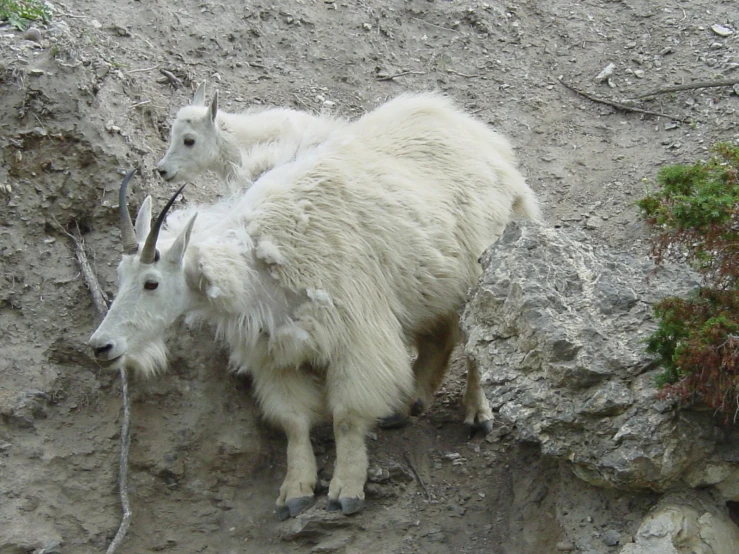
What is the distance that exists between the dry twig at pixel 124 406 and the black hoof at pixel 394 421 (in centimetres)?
160

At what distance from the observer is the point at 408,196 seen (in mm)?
6156

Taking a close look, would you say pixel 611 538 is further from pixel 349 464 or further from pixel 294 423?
pixel 294 423

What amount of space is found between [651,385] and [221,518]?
270cm

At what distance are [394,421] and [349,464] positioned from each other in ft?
2.28

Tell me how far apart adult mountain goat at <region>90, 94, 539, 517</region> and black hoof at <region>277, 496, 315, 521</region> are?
0.01 metres

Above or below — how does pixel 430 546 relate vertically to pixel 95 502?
above

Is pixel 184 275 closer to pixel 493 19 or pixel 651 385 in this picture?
pixel 651 385

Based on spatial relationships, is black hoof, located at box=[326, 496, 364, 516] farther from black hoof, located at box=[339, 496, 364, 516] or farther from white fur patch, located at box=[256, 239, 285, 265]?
white fur patch, located at box=[256, 239, 285, 265]

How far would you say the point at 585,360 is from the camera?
4711 millimetres

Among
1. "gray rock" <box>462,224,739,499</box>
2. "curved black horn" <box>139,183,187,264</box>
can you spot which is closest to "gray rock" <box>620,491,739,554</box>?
"gray rock" <box>462,224,739,499</box>

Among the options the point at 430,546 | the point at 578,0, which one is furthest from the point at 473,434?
the point at 578,0

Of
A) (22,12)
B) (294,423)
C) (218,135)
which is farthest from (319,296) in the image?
(22,12)

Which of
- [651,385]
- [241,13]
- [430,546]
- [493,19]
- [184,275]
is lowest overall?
[430,546]

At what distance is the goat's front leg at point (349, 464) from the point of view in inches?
217
